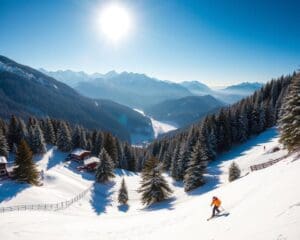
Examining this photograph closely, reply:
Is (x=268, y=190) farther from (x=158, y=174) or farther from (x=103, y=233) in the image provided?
(x=158, y=174)

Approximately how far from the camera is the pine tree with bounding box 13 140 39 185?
1630 inches

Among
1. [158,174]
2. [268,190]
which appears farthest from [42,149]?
[268,190]

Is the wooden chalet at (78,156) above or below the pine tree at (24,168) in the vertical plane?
below

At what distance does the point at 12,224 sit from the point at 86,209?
20.0 metres

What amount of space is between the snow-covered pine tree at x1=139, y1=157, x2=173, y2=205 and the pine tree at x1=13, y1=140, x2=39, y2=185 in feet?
68.2

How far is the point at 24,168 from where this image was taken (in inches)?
1645

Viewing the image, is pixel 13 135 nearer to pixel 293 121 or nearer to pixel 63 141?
pixel 63 141

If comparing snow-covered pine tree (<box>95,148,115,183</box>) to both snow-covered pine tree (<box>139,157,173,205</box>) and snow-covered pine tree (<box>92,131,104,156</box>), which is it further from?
snow-covered pine tree (<box>92,131,104,156</box>)

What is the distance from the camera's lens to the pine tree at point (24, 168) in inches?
1630

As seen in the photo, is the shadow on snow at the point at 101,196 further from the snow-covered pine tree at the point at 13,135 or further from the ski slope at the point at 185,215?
the snow-covered pine tree at the point at 13,135

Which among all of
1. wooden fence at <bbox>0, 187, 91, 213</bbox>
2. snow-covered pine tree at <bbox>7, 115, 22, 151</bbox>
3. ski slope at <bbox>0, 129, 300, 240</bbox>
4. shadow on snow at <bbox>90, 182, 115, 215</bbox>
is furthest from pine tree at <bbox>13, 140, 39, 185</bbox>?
snow-covered pine tree at <bbox>7, 115, 22, 151</bbox>

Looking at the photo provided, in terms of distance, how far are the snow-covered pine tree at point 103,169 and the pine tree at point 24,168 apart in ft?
51.2

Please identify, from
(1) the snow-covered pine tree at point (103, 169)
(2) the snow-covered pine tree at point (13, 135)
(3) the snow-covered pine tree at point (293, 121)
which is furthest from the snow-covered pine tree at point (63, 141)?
(3) the snow-covered pine tree at point (293, 121)

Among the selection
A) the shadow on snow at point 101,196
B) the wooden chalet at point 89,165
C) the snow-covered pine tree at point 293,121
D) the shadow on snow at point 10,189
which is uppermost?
the snow-covered pine tree at point 293,121
